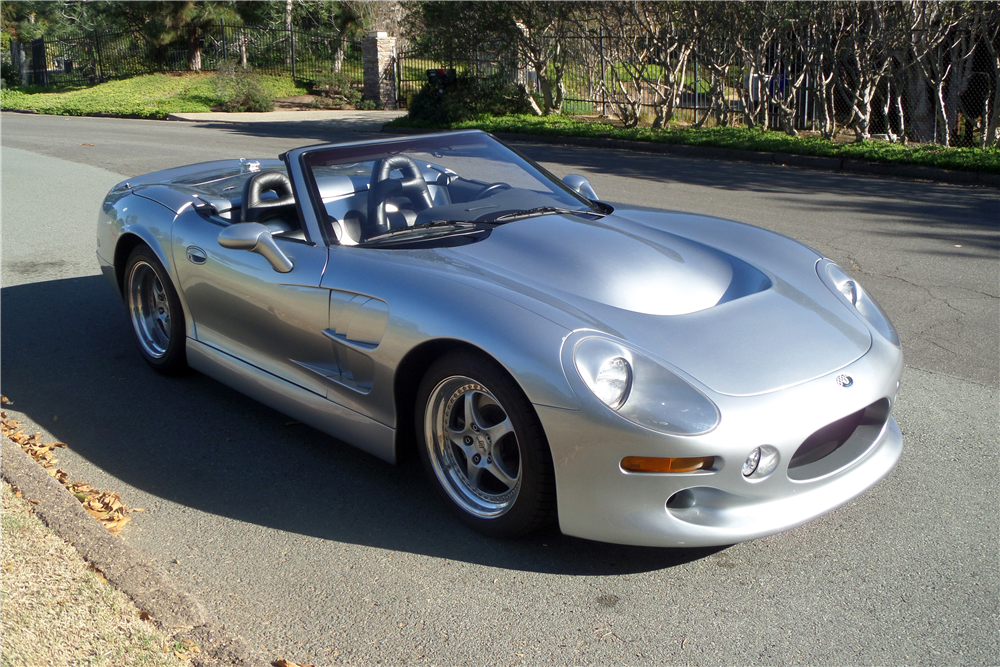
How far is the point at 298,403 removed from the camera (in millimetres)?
3666

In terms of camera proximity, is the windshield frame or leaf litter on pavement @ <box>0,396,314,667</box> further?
the windshield frame

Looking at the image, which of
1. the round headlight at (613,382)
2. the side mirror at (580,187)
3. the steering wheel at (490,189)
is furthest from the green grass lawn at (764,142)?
the round headlight at (613,382)

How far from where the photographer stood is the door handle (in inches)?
163

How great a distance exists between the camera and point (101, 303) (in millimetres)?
6199

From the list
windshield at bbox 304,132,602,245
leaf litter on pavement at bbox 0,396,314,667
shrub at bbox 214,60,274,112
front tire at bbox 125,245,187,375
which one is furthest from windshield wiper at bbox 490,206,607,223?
shrub at bbox 214,60,274,112

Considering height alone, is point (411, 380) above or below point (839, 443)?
above

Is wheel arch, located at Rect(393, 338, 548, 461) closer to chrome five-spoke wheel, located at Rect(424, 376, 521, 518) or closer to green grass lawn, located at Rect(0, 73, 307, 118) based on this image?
chrome five-spoke wheel, located at Rect(424, 376, 521, 518)

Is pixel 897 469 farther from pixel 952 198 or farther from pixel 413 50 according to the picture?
pixel 413 50

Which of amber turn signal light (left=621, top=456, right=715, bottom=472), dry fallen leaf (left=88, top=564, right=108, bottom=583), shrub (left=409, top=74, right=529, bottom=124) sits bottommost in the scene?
dry fallen leaf (left=88, top=564, right=108, bottom=583)

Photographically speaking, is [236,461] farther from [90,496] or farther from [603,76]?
[603,76]

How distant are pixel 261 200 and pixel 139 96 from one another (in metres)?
30.9

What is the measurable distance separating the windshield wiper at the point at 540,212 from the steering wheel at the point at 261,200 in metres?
1.12

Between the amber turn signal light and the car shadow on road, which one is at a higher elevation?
the amber turn signal light

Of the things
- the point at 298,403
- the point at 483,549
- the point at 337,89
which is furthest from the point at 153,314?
the point at 337,89
